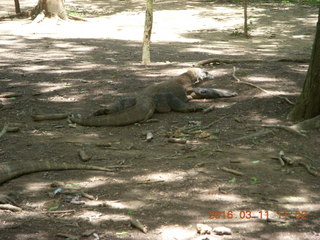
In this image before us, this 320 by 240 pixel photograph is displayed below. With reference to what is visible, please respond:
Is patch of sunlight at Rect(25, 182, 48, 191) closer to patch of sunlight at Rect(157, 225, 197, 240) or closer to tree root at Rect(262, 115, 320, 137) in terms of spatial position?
patch of sunlight at Rect(157, 225, 197, 240)

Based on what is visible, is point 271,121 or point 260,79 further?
point 260,79

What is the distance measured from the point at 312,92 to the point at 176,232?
9.67ft

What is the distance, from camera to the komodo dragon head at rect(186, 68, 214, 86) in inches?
271

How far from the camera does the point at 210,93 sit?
257 inches

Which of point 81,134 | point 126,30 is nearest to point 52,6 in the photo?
point 126,30

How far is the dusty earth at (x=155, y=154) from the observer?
319 cm

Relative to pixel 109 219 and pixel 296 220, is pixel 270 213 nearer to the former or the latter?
pixel 296 220

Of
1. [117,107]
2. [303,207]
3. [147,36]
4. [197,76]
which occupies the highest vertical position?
[147,36]

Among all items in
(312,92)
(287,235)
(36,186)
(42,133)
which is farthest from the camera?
(42,133)

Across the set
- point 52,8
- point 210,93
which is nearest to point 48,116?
point 210,93

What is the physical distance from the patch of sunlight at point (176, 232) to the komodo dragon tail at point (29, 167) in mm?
1234

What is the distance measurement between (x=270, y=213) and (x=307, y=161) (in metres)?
1.20

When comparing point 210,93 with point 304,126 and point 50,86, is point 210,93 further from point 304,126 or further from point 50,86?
point 50,86
